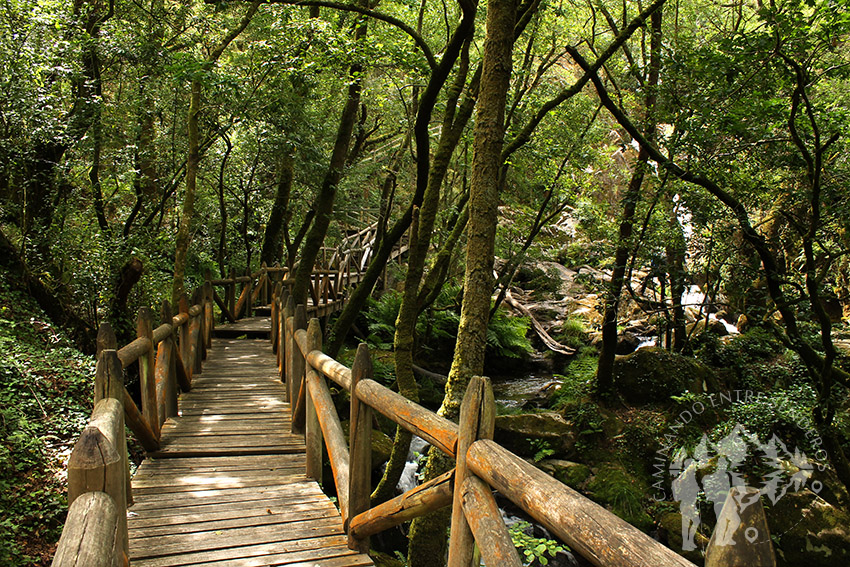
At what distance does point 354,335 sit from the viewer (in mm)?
14656

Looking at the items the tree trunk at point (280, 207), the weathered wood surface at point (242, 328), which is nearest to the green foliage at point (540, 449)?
the weathered wood surface at point (242, 328)

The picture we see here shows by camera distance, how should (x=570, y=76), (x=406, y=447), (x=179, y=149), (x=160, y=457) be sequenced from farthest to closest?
(x=570, y=76) < (x=179, y=149) < (x=406, y=447) < (x=160, y=457)

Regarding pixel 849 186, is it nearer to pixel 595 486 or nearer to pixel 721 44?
pixel 721 44

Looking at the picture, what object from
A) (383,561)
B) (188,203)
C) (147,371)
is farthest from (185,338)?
(383,561)

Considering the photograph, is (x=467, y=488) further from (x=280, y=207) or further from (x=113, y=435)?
→ (x=280, y=207)

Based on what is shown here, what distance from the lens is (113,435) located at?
270 centimetres

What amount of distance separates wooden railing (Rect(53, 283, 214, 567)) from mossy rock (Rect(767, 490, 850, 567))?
7.21 m

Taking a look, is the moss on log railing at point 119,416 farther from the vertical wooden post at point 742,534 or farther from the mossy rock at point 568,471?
the mossy rock at point 568,471

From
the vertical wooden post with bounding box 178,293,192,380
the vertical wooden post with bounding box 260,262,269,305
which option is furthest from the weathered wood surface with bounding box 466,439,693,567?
the vertical wooden post with bounding box 260,262,269,305

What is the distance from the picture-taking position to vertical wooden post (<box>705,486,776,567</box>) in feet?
3.46

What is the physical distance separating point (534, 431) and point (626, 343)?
6.93 m

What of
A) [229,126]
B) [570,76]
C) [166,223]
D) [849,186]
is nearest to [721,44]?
[849,186]

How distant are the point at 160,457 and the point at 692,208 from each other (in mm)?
7779

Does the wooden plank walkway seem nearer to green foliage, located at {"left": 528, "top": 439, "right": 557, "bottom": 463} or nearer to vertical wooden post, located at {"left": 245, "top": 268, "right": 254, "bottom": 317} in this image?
green foliage, located at {"left": 528, "top": 439, "right": 557, "bottom": 463}
